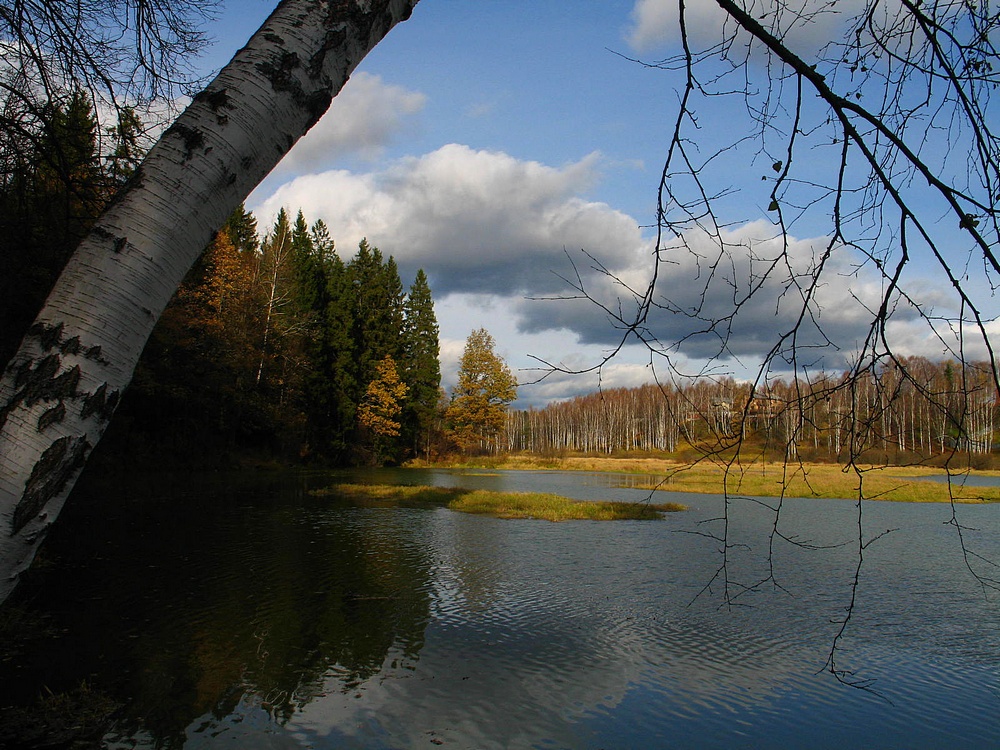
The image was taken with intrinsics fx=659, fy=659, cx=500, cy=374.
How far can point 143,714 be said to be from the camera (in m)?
6.15

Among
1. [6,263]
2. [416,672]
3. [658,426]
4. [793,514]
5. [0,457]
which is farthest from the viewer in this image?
[658,426]

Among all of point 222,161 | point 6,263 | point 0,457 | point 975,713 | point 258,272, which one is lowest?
point 975,713

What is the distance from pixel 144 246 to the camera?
130 centimetres

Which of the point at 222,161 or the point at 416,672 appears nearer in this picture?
the point at 222,161

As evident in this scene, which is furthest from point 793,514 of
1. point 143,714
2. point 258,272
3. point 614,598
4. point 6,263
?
point 258,272

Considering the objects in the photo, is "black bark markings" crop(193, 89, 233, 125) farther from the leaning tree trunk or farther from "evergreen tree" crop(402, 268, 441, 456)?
"evergreen tree" crop(402, 268, 441, 456)

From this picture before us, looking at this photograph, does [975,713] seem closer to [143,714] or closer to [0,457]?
[143,714]

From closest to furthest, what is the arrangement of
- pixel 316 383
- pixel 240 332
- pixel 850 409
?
pixel 850 409, pixel 240 332, pixel 316 383

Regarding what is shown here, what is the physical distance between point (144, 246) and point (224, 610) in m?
9.52

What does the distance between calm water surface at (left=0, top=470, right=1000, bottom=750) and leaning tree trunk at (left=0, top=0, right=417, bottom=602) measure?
82.5 inches

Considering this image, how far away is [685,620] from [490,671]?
3628 mm

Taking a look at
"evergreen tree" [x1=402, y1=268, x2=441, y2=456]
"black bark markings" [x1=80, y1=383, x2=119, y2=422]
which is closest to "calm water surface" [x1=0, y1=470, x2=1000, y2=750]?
"black bark markings" [x1=80, y1=383, x2=119, y2=422]

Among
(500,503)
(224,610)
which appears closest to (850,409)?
(224,610)

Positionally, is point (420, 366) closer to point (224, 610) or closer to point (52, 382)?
point (224, 610)
